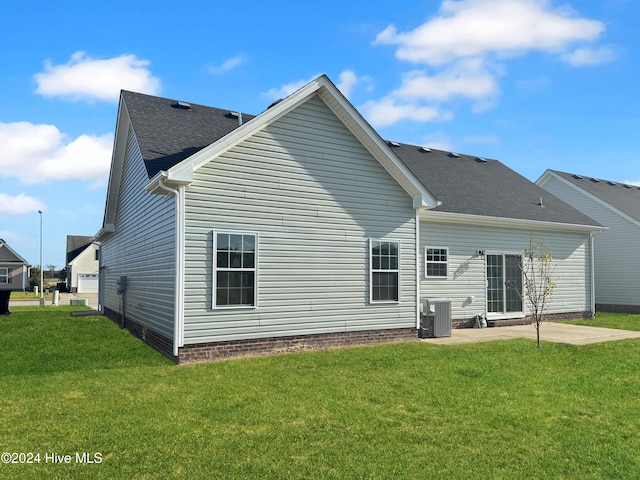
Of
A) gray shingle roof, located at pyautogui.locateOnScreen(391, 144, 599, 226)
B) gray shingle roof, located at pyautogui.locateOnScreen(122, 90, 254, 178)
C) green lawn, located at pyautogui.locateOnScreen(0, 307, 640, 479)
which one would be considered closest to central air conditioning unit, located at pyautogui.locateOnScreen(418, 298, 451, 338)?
green lawn, located at pyautogui.locateOnScreen(0, 307, 640, 479)

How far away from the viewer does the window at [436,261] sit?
47.2 ft

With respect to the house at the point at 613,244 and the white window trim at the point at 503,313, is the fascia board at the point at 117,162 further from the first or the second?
the house at the point at 613,244

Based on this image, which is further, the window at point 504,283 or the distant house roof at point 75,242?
the distant house roof at point 75,242

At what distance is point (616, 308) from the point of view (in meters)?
21.3

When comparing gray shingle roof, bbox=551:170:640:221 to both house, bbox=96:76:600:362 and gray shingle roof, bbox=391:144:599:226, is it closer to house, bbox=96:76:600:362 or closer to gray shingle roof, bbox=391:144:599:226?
gray shingle roof, bbox=391:144:599:226

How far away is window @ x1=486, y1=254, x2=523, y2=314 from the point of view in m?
15.8

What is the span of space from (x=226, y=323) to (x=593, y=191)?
20.9 metres

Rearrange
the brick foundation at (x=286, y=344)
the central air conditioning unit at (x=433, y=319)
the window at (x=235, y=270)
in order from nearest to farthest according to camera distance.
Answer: the brick foundation at (x=286, y=344) → the window at (x=235, y=270) → the central air conditioning unit at (x=433, y=319)

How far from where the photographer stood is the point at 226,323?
9.65 metres

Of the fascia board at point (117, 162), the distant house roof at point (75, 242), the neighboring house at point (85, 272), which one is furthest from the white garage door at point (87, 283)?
the fascia board at point (117, 162)

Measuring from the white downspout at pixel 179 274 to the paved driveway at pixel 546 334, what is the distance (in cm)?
619

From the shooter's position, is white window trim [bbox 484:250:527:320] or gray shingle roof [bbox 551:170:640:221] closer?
white window trim [bbox 484:250:527:320]

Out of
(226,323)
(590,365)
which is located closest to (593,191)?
(590,365)

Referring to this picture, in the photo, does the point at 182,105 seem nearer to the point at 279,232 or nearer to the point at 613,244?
the point at 279,232
